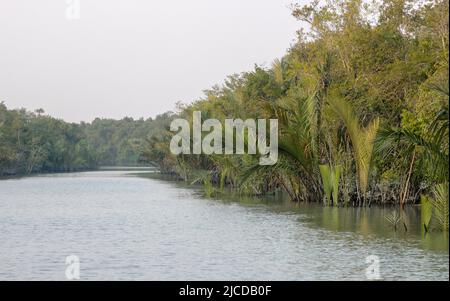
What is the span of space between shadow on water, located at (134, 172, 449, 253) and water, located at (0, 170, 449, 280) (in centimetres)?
3

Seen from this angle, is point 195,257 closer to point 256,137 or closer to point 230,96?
point 256,137

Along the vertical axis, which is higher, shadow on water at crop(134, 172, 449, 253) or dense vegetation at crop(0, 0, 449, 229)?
dense vegetation at crop(0, 0, 449, 229)

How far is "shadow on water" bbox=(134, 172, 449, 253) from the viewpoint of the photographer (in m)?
16.3

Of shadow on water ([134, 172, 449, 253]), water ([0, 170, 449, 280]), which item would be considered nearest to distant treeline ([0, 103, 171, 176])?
shadow on water ([134, 172, 449, 253])

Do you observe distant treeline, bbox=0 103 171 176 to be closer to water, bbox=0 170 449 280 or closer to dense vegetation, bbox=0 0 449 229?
dense vegetation, bbox=0 0 449 229

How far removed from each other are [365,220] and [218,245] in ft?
19.4

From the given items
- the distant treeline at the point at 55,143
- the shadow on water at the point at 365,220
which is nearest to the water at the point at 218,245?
the shadow on water at the point at 365,220

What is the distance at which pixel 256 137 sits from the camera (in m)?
26.8

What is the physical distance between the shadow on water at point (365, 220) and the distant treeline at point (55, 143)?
119 ft

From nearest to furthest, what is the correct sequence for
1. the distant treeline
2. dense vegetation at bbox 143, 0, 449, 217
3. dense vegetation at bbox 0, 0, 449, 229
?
1. dense vegetation at bbox 0, 0, 449, 229
2. dense vegetation at bbox 143, 0, 449, 217
3. the distant treeline

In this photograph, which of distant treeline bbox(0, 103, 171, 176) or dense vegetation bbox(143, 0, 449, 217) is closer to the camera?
dense vegetation bbox(143, 0, 449, 217)

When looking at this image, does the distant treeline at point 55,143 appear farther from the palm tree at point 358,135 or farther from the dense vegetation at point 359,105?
the palm tree at point 358,135

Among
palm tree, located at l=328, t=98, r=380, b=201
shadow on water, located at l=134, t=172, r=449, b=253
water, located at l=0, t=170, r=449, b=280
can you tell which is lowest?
water, located at l=0, t=170, r=449, b=280

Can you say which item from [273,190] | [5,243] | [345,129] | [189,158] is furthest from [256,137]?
[189,158]
